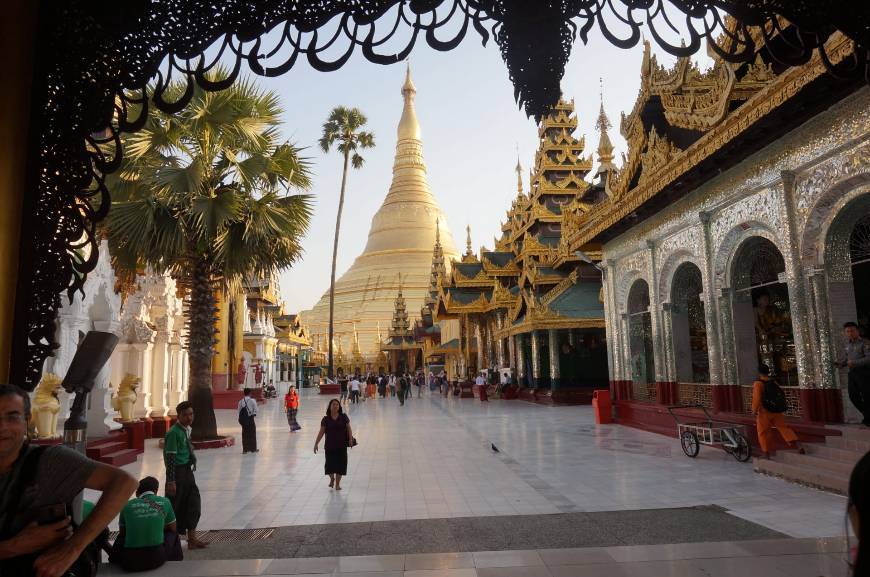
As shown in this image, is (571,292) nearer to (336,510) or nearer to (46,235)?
(336,510)

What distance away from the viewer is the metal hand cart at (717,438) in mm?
9961

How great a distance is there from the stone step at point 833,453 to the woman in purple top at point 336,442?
6422 millimetres

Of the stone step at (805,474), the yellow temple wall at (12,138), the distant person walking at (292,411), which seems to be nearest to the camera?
the yellow temple wall at (12,138)

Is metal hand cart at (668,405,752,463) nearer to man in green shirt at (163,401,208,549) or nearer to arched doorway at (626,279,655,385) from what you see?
arched doorway at (626,279,655,385)

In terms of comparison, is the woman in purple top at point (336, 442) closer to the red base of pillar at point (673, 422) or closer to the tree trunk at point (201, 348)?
the tree trunk at point (201, 348)

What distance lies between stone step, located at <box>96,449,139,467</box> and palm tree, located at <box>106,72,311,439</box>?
7.19 feet

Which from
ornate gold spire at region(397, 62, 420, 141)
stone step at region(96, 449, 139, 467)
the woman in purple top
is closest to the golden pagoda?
ornate gold spire at region(397, 62, 420, 141)

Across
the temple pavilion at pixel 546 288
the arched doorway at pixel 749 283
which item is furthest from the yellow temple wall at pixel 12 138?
the temple pavilion at pixel 546 288

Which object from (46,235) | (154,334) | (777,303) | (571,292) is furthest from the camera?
(571,292)

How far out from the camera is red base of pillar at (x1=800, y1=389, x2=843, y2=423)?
873cm

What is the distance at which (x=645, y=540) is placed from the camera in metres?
5.90

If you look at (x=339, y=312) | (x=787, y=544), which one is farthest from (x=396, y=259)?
(x=787, y=544)

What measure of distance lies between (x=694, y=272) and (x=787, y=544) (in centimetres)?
981

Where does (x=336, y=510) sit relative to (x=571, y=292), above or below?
below
